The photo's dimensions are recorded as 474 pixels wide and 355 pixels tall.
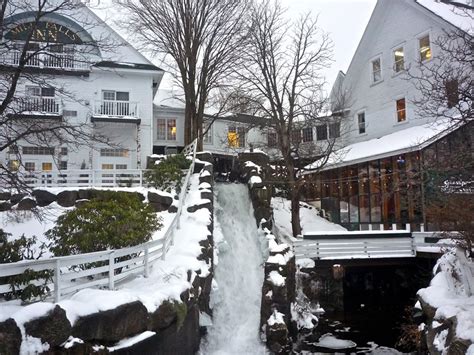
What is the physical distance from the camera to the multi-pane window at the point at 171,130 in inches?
1232

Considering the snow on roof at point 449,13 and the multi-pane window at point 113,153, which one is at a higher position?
the snow on roof at point 449,13

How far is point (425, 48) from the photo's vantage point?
22.8m

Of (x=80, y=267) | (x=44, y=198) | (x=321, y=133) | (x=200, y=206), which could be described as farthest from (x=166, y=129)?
(x=80, y=267)

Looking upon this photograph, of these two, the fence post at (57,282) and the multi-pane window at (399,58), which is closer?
the fence post at (57,282)

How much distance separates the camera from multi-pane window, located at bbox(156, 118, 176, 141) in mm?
31094

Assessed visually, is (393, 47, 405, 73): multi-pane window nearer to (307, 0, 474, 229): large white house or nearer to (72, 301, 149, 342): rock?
(307, 0, 474, 229): large white house

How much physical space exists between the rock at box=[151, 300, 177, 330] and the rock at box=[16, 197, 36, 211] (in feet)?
34.5

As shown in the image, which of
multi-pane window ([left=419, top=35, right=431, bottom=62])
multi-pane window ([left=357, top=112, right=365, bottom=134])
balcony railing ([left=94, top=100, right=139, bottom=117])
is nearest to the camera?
multi-pane window ([left=419, top=35, right=431, bottom=62])

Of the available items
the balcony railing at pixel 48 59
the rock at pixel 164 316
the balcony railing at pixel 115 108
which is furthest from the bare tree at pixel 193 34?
the rock at pixel 164 316

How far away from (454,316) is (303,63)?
1660 cm

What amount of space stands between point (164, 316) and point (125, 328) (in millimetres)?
1308

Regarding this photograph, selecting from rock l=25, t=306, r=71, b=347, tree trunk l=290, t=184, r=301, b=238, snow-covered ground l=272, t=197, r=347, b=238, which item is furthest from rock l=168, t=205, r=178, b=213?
rock l=25, t=306, r=71, b=347

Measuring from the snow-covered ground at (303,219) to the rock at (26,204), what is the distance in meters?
11.8

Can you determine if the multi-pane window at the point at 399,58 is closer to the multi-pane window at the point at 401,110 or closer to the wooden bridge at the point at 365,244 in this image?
the multi-pane window at the point at 401,110
